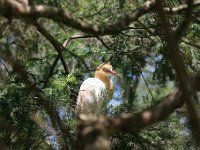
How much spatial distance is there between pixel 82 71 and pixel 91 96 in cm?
37

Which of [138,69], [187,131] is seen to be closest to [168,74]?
[138,69]

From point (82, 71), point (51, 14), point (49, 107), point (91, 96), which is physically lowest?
point (51, 14)

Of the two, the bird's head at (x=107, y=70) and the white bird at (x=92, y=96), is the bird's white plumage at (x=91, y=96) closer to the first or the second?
the white bird at (x=92, y=96)

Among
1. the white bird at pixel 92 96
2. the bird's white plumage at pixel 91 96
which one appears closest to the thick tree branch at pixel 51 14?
the white bird at pixel 92 96

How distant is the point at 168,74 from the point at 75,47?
111 centimetres

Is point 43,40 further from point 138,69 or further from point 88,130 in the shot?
point 88,130

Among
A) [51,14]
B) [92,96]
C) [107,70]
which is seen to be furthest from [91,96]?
[51,14]

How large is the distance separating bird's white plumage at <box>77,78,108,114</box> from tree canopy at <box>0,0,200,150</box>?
0.10m

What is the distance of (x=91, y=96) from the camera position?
5.00 m

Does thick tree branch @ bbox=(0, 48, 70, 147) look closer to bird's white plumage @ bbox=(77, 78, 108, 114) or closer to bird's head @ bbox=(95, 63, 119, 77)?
bird's white plumage @ bbox=(77, 78, 108, 114)

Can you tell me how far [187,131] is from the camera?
462 cm

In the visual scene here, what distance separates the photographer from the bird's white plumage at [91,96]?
4.70 m

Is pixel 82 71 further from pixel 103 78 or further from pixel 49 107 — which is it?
pixel 49 107

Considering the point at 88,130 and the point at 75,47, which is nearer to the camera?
the point at 88,130
